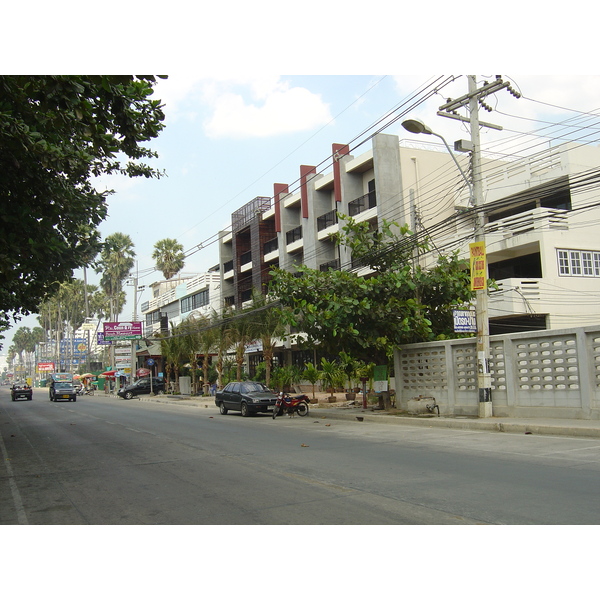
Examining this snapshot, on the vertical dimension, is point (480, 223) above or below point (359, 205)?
below

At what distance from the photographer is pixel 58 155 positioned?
8.48 meters

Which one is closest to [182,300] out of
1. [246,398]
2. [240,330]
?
[240,330]

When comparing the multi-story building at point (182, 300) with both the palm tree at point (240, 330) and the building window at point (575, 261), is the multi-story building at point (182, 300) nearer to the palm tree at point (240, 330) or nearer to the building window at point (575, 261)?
the palm tree at point (240, 330)

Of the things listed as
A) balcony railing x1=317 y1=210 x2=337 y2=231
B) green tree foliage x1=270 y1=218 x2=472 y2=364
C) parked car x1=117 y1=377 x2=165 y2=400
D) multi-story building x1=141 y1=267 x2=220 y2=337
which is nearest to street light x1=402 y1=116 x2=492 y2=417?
green tree foliage x1=270 y1=218 x2=472 y2=364

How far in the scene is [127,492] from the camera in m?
8.63

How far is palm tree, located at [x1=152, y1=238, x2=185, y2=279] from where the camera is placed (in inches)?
2603

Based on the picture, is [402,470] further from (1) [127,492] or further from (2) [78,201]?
(2) [78,201]

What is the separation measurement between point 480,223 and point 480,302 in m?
2.45

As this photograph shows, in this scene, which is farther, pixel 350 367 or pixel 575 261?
pixel 350 367

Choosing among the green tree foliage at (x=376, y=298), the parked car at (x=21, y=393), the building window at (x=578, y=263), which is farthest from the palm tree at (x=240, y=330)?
the parked car at (x=21, y=393)

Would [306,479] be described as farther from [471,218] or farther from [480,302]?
[471,218]

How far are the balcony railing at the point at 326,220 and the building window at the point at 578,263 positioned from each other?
589 inches

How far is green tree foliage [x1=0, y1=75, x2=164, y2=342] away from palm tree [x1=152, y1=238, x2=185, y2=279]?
5096 cm

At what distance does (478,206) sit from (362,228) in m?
6.39
